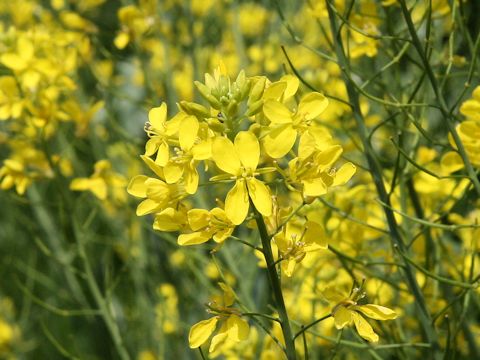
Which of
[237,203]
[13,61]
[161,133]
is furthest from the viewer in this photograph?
[13,61]

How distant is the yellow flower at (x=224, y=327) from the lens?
1.08 metres

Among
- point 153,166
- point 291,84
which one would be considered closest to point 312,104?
point 291,84

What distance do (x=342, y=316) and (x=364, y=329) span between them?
0.14 feet

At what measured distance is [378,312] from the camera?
1102mm

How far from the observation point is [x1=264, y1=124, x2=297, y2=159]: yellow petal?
40.6 inches

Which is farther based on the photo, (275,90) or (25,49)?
(25,49)

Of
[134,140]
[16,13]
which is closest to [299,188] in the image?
[134,140]

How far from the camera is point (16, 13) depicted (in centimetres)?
307

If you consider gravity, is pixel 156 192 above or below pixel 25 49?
above

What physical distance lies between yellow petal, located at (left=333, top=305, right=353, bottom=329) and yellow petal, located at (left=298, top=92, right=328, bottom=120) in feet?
0.95

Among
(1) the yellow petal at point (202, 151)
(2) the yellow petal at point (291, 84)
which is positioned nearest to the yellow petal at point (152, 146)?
(1) the yellow petal at point (202, 151)

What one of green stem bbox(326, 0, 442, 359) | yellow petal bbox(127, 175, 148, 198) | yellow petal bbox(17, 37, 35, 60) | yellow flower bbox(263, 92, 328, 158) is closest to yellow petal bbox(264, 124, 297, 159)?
yellow flower bbox(263, 92, 328, 158)

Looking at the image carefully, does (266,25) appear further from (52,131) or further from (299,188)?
(299,188)

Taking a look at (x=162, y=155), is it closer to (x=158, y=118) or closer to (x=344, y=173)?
(x=158, y=118)
